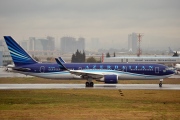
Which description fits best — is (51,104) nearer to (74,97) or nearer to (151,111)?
(74,97)

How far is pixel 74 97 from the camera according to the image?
111ft

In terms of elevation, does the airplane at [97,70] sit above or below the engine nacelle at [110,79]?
above

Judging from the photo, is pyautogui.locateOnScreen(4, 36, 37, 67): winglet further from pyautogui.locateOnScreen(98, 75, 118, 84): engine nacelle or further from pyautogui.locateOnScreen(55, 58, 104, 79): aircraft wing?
pyautogui.locateOnScreen(98, 75, 118, 84): engine nacelle

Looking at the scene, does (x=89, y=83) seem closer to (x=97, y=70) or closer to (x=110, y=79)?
(x=97, y=70)

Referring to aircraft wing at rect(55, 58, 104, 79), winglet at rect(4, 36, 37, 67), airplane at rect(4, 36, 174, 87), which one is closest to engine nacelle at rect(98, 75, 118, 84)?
airplane at rect(4, 36, 174, 87)

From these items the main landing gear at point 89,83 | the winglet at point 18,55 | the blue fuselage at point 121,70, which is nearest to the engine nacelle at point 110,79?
the blue fuselage at point 121,70

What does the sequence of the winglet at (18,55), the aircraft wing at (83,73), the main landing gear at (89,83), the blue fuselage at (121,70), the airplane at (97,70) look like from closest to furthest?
the aircraft wing at (83,73)
the main landing gear at (89,83)
the airplane at (97,70)
the blue fuselage at (121,70)
the winglet at (18,55)

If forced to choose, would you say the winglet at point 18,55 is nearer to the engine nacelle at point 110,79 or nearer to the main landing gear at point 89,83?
the main landing gear at point 89,83

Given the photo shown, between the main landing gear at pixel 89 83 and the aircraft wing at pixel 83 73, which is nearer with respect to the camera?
the aircraft wing at pixel 83 73

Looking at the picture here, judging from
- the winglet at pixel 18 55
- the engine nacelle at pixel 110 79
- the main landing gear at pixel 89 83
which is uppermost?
the winglet at pixel 18 55

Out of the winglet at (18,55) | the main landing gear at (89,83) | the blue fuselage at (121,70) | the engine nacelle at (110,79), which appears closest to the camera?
the engine nacelle at (110,79)

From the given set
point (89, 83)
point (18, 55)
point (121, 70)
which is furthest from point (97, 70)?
point (18, 55)

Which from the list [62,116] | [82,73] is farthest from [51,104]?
[82,73]

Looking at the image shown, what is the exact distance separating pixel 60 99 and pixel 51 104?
3329mm
